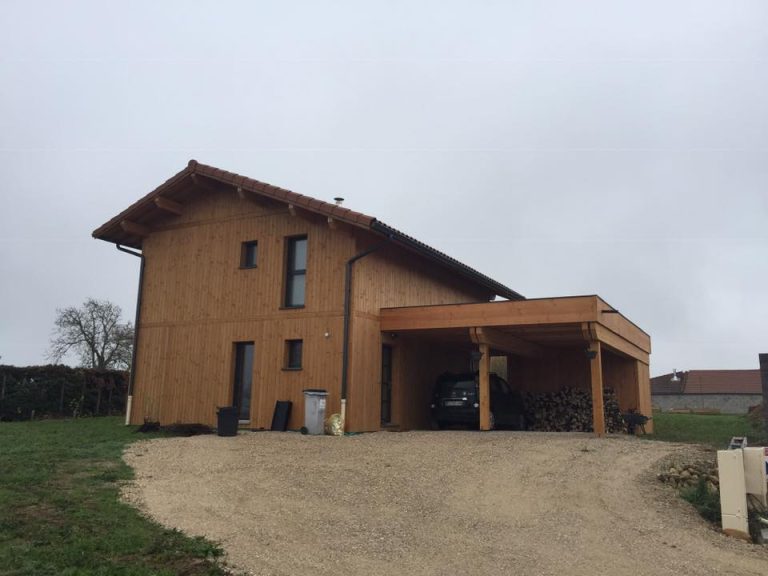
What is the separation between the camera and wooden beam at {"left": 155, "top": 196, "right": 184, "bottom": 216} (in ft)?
57.3

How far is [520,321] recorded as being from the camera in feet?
47.5

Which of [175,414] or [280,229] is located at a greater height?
[280,229]

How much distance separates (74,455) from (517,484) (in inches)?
280

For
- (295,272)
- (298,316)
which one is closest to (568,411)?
(298,316)

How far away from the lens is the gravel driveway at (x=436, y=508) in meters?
5.98

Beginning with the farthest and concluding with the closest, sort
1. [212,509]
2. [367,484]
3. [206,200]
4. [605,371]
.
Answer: [605,371] < [206,200] < [367,484] < [212,509]

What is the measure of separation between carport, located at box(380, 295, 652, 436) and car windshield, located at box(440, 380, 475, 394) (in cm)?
92

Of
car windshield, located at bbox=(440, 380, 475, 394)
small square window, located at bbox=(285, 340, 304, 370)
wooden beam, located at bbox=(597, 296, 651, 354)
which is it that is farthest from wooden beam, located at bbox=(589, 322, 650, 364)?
small square window, located at bbox=(285, 340, 304, 370)

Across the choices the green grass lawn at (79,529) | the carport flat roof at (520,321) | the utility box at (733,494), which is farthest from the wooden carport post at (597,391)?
the green grass lawn at (79,529)

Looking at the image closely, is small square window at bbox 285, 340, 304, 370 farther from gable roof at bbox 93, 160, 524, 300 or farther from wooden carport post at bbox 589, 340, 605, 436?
wooden carport post at bbox 589, 340, 605, 436

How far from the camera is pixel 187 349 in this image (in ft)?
56.1

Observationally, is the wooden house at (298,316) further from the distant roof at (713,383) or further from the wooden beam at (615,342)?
the distant roof at (713,383)

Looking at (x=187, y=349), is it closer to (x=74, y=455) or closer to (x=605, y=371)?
(x=74, y=455)

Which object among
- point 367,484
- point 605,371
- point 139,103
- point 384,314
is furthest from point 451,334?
point 139,103
